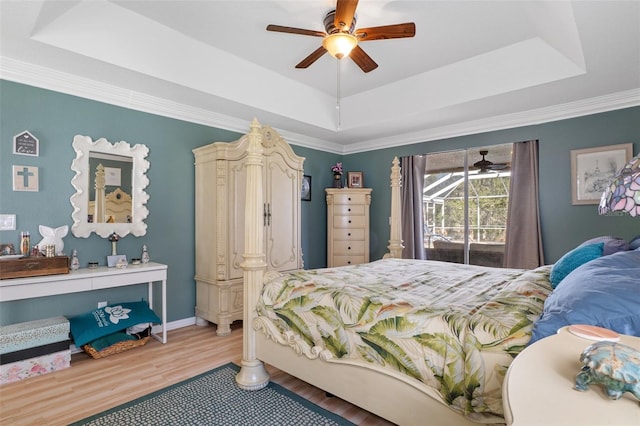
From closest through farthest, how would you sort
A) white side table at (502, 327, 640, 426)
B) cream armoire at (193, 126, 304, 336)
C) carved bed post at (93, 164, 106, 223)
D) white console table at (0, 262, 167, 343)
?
1. white side table at (502, 327, 640, 426)
2. white console table at (0, 262, 167, 343)
3. carved bed post at (93, 164, 106, 223)
4. cream armoire at (193, 126, 304, 336)

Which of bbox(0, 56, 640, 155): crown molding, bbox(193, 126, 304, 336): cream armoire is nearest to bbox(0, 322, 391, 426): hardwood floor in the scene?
bbox(193, 126, 304, 336): cream armoire

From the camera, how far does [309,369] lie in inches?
80.0

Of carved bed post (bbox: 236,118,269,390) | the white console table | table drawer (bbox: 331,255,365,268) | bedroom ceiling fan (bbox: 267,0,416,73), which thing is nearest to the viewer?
bedroom ceiling fan (bbox: 267,0,416,73)

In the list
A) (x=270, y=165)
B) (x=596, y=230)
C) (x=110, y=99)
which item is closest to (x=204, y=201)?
(x=270, y=165)

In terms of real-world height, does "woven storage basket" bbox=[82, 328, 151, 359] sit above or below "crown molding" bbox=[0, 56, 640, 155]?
below

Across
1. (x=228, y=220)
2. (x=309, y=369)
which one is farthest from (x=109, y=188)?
(x=309, y=369)

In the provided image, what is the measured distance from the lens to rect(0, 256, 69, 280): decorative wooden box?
2473mm

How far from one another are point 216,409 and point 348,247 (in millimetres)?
3164

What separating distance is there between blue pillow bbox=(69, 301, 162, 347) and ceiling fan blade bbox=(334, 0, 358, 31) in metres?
2.97

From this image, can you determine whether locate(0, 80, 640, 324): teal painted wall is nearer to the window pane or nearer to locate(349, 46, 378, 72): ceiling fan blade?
the window pane

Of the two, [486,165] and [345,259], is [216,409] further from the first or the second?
[486,165]

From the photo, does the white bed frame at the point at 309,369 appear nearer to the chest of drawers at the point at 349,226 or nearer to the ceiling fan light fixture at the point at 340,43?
the ceiling fan light fixture at the point at 340,43

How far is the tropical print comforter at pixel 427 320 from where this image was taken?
130 centimetres

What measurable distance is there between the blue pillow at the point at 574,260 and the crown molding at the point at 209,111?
92.3 inches
